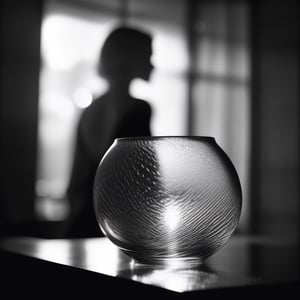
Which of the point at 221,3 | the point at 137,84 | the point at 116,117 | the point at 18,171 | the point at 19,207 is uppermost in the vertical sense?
the point at 221,3

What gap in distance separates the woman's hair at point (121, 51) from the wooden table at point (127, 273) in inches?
47.7

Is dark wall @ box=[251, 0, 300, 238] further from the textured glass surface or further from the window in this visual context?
the textured glass surface

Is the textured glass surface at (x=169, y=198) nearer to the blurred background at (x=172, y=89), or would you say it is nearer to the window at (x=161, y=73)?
the blurred background at (x=172, y=89)

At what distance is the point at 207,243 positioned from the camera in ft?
2.09

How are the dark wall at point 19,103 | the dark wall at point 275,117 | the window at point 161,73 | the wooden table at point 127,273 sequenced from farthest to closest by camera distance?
the dark wall at point 275,117 → the window at point 161,73 → the dark wall at point 19,103 → the wooden table at point 127,273

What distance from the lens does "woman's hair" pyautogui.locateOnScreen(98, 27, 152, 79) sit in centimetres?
208

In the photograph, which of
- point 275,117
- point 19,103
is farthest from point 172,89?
point 19,103

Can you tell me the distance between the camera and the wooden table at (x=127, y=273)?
53 centimetres

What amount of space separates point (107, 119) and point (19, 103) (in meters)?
0.50

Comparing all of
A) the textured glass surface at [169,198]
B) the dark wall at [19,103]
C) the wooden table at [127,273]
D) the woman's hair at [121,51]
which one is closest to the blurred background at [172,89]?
the dark wall at [19,103]

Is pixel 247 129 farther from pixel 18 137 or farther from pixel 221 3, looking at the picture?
pixel 18 137

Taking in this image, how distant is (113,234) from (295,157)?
11.2 ft

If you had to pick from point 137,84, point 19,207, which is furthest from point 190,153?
point 137,84

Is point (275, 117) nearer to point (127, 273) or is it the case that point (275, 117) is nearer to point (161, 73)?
point (161, 73)
